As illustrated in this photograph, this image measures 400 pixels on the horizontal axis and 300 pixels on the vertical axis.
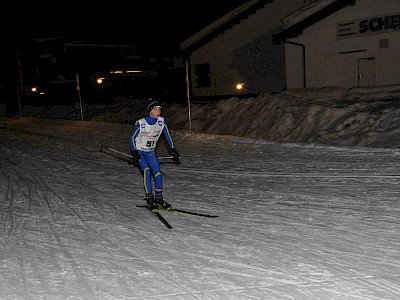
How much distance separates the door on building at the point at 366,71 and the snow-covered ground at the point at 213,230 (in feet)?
30.9

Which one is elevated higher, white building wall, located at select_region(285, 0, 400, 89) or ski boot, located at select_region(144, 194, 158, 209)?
white building wall, located at select_region(285, 0, 400, 89)

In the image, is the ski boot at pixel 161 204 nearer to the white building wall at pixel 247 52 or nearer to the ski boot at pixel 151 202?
the ski boot at pixel 151 202

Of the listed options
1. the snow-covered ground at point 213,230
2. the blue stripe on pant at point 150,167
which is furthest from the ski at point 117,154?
the blue stripe on pant at point 150,167

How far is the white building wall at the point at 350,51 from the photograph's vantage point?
65.9ft

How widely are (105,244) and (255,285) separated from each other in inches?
94.4

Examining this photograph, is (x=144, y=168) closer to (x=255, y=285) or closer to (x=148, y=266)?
(x=148, y=266)

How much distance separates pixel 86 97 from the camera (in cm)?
3100

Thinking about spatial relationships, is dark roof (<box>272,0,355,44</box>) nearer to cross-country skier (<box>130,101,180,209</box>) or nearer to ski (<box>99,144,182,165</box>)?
ski (<box>99,144,182,165</box>)

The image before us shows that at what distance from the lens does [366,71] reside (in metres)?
21.3

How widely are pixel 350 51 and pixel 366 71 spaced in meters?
1.23

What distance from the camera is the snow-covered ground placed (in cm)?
469

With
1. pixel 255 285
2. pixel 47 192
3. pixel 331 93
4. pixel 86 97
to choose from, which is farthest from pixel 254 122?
pixel 86 97

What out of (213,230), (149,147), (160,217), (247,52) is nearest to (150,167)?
(149,147)

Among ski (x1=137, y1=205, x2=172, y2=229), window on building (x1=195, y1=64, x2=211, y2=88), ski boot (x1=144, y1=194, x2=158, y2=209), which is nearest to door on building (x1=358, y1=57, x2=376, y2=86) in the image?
window on building (x1=195, y1=64, x2=211, y2=88)
